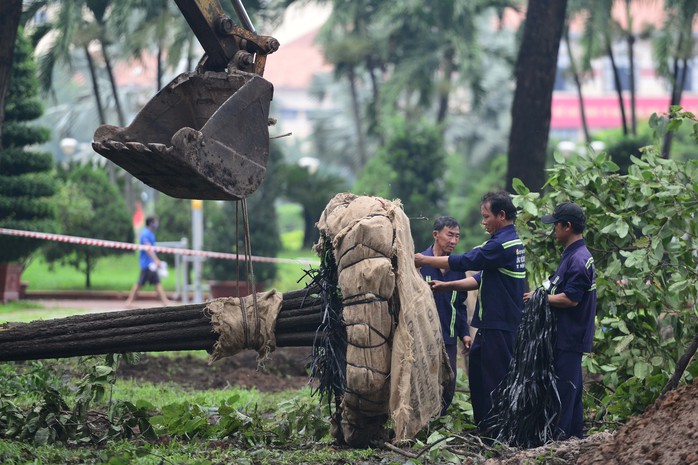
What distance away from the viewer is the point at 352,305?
783 cm

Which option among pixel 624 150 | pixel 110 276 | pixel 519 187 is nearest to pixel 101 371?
pixel 519 187

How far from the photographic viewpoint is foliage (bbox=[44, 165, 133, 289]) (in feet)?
78.0

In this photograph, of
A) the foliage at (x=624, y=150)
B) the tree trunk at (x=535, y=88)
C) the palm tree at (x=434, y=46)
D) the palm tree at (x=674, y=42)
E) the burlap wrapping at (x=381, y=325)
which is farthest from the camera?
the palm tree at (x=434, y=46)

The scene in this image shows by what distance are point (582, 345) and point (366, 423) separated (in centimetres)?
166

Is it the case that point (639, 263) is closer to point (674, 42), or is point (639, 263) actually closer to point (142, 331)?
point (142, 331)

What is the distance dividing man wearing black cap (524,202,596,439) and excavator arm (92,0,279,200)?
2298mm

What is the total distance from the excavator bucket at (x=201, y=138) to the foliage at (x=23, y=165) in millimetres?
11486

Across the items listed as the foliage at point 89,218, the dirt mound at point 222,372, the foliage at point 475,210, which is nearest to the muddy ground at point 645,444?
the dirt mound at point 222,372

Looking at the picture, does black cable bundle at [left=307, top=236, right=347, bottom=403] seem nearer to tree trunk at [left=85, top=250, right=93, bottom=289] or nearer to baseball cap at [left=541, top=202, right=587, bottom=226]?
baseball cap at [left=541, top=202, right=587, bottom=226]

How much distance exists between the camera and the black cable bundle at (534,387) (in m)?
8.08

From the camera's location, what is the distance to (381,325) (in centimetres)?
784

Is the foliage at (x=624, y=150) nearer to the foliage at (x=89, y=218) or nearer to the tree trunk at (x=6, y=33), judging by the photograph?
the foliage at (x=89, y=218)

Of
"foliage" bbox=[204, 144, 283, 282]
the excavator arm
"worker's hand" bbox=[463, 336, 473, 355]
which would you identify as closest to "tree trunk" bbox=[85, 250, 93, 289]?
"foliage" bbox=[204, 144, 283, 282]

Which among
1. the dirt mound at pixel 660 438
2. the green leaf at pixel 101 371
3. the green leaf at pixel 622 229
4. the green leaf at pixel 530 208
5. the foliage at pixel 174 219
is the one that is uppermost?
the foliage at pixel 174 219
